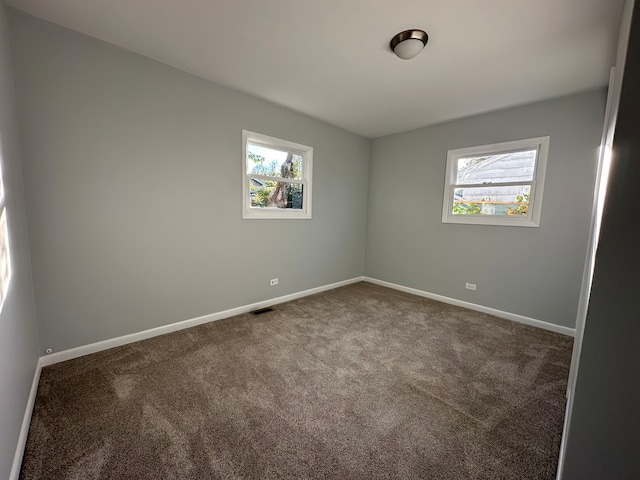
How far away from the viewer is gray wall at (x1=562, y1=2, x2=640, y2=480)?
2.49 feet

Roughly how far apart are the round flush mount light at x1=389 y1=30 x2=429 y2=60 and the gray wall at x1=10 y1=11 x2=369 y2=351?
5.69 ft

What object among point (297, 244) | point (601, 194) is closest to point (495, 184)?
point (601, 194)

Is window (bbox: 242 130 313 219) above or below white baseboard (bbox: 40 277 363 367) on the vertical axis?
above

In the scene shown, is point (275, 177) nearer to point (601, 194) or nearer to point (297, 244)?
point (297, 244)

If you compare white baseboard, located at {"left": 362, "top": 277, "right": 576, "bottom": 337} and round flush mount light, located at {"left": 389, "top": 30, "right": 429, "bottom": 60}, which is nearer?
round flush mount light, located at {"left": 389, "top": 30, "right": 429, "bottom": 60}

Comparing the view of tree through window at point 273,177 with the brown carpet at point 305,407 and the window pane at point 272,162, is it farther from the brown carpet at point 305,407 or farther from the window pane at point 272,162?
the brown carpet at point 305,407

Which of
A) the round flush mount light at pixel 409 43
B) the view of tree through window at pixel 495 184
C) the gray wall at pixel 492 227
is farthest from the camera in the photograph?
the view of tree through window at pixel 495 184

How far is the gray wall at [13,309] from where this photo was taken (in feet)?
3.66

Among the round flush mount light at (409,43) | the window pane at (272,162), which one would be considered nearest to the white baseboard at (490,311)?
the window pane at (272,162)

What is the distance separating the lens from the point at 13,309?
1.35 meters

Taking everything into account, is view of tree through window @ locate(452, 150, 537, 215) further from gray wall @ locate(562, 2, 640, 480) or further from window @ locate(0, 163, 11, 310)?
window @ locate(0, 163, 11, 310)

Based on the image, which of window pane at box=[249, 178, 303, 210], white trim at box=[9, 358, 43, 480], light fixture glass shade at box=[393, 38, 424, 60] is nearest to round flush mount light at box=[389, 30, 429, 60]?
light fixture glass shade at box=[393, 38, 424, 60]

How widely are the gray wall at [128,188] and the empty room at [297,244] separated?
2 cm

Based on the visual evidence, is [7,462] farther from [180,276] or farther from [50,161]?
[50,161]
